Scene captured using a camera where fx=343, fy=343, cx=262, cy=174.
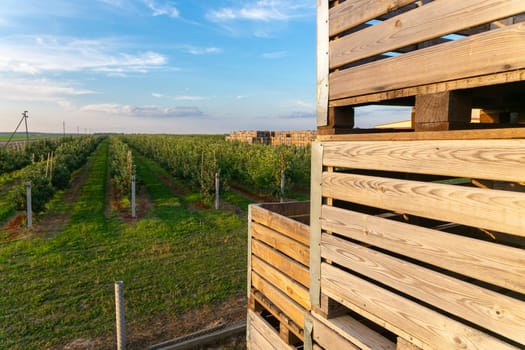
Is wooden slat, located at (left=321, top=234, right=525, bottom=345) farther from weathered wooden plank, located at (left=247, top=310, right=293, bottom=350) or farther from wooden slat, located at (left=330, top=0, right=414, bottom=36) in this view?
wooden slat, located at (left=330, top=0, right=414, bottom=36)

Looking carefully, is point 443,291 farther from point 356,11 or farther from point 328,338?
point 356,11

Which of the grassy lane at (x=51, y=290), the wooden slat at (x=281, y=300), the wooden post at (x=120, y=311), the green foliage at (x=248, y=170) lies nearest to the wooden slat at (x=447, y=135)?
the wooden slat at (x=281, y=300)

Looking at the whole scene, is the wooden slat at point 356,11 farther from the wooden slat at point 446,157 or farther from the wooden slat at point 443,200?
the wooden slat at point 443,200

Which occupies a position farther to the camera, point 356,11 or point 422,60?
point 356,11

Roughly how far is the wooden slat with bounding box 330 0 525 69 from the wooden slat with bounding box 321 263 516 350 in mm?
1474

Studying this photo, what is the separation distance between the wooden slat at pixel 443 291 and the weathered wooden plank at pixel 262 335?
142 cm

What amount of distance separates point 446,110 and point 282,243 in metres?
1.98

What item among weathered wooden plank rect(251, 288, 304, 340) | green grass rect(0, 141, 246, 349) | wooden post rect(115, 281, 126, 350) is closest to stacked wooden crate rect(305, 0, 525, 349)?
weathered wooden plank rect(251, 288, 304, 340)

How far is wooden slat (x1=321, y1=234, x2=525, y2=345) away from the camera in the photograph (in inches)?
57.9

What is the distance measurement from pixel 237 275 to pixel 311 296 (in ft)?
17.6

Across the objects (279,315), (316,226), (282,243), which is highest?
(316,226)

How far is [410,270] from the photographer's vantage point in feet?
6.36

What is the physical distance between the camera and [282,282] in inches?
132

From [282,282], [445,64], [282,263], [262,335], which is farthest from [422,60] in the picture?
[262,335]
